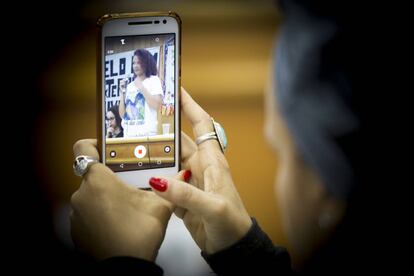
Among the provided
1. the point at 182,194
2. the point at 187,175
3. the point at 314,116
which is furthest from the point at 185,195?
the point at 314,116

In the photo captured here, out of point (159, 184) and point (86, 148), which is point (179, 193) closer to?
point (159, 184)

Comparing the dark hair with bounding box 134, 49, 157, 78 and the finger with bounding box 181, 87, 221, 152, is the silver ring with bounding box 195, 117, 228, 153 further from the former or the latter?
the dark hair with bounding box 134, 49, 157, 78

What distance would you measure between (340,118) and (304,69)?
6cm

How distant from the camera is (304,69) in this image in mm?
624

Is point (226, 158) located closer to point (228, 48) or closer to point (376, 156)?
point (228, 48)

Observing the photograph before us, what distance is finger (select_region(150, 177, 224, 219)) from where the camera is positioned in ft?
2.55

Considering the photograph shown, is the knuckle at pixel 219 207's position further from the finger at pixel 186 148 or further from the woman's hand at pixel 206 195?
the finger at pixel 186 148

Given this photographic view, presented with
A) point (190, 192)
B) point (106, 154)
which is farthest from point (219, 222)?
point (106, 154)

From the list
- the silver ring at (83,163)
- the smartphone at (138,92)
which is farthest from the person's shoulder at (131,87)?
the silver ring at (83,163)

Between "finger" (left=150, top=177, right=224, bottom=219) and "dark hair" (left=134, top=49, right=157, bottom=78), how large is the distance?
15cm

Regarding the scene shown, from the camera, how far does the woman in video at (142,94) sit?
0.83 meters

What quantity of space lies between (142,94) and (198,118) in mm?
104

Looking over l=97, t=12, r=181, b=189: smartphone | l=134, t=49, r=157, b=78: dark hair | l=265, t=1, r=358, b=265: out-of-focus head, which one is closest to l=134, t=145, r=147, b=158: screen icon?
l=97, t=12, r=181, b=189: smartphone

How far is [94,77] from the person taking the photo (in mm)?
951
